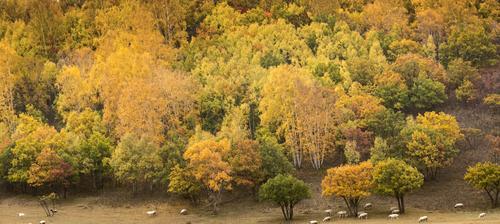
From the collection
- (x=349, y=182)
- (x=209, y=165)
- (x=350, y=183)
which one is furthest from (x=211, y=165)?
(x=350, y=183)

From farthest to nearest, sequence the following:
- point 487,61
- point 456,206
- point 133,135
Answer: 1. point 487,61
2. point 133,135
3. point 456,206

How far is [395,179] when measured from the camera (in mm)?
79625

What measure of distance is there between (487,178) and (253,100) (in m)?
46.1

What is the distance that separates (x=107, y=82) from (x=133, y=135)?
23.9m

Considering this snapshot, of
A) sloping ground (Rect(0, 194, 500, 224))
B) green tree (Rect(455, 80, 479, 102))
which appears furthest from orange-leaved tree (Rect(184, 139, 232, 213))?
green tree (Rect(455, 80, 479, 102))

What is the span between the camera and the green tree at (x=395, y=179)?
79688 mm

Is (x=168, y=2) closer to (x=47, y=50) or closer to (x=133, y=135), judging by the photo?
(x=47, y=50)

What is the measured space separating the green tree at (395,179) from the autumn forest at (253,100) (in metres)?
0.18

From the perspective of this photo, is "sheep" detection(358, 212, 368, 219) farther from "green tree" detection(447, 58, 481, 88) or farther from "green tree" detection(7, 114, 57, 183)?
"green tree" detection(7, 114, 57, 183)

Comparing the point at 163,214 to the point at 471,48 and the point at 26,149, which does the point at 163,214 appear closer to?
the point at 26,149

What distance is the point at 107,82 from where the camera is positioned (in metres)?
121

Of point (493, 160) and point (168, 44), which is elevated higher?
point (168, 44)

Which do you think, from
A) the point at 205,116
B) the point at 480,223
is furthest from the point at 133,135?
the point at 480,223

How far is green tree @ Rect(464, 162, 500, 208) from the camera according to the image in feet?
260
